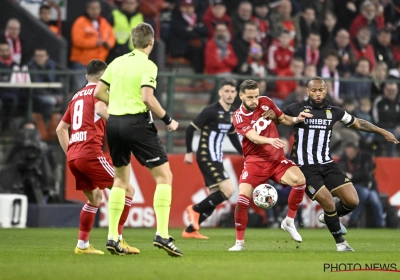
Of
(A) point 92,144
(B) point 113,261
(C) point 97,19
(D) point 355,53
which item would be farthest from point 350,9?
(B) point 113,261

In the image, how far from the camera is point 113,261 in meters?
8.98

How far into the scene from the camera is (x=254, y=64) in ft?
64.3

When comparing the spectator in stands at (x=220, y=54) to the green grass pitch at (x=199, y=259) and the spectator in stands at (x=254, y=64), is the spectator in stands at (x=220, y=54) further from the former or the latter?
Result: the green grass pitch at (x=199, y=259)

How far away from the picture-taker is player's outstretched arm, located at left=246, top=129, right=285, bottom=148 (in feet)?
35.7

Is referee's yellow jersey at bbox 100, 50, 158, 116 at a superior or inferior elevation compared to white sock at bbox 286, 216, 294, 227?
superior

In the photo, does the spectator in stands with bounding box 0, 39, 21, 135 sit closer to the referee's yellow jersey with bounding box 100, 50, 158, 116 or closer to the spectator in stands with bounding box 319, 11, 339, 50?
the spectator in stands with bounding box 319, 11, 339, 50

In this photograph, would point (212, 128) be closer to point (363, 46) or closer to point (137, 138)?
point (137, 138)

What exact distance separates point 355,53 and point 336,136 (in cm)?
392

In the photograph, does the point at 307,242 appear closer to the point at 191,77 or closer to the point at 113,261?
the point at 113,261

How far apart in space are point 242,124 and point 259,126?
301 millimetres

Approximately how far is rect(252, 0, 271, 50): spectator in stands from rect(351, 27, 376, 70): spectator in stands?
2.27 metres

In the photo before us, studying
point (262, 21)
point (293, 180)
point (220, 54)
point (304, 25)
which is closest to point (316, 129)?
point (293, 180)

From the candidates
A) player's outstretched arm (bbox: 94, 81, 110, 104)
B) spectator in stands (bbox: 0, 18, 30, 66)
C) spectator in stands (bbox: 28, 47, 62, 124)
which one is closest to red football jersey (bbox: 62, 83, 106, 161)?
player's outstretched arm (bbox: 94, 81, 110, 104)

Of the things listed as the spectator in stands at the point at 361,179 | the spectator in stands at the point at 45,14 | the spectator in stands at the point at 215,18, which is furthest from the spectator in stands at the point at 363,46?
the spectator in stands at the point at 45,14
